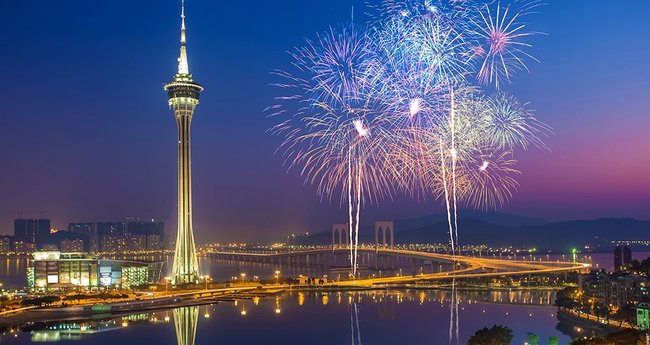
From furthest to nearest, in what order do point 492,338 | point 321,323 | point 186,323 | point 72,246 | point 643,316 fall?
point 72,246
point 186,323
point 321,323
point 643,316
point 492,338

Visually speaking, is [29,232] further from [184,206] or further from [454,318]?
[454,318]

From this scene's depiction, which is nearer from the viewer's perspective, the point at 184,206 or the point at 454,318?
the point at 454,318

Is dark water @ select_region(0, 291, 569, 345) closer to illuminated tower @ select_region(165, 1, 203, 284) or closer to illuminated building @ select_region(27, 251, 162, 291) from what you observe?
illuminated tower @ select_region(165, 1, 203, 284)

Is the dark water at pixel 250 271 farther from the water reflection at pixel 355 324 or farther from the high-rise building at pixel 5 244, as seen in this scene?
the high-rise building at pixel 5 244

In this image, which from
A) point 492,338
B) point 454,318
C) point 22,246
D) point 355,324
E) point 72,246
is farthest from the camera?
point 22,246

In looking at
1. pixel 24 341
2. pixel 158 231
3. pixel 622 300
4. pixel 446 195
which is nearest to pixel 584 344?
pixel 446 195

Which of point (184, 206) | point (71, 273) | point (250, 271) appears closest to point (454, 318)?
point (184, 206)

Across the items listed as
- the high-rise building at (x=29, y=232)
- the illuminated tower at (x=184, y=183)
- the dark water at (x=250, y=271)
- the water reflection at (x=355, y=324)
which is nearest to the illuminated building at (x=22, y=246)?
the high-rise building at (x=29, y=232)
